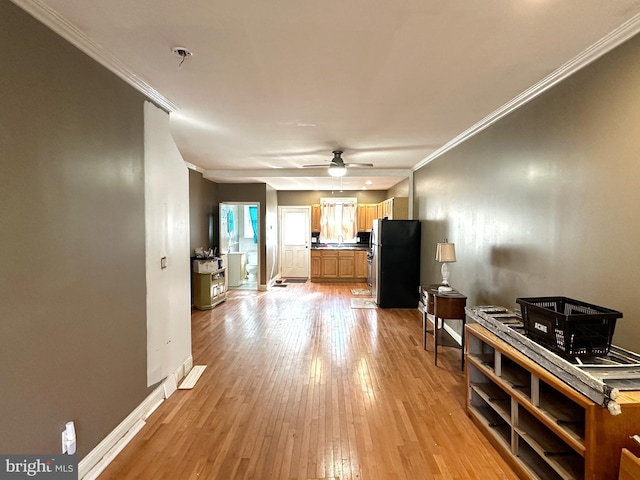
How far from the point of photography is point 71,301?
1.71 meters

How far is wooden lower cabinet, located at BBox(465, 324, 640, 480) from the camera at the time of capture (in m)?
1.34

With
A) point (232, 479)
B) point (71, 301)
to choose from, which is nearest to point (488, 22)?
point (71, 301)

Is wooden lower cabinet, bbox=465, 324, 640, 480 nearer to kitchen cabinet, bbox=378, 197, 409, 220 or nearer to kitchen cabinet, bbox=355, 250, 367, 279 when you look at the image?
kitchen cabinet, bbox=378, 197, 409, 220

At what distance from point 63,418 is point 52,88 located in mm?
1726

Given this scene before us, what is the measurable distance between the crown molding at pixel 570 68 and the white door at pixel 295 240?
596 centimetres

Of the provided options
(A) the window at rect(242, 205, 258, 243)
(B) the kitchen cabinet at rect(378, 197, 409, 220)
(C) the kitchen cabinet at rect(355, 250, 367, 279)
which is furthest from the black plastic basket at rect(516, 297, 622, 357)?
(A) the window at rect(242, 205, 258, 243)

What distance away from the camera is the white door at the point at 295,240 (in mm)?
8961

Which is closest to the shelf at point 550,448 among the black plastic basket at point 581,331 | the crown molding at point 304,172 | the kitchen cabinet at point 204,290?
the black plastic basket at point 581,331

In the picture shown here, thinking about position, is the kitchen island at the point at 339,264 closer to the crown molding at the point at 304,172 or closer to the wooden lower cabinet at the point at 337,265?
the wooden lower cabinet at the point at 337,265

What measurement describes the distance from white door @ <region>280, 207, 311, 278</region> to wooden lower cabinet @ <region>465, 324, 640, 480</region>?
22.0 ft

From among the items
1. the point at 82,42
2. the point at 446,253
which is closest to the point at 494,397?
the point at 446,253

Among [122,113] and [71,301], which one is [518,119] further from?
[71,301]

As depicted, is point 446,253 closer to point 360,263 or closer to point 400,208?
point 400,208

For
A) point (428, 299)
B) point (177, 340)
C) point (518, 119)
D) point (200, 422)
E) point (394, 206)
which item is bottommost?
point (200, 422)
